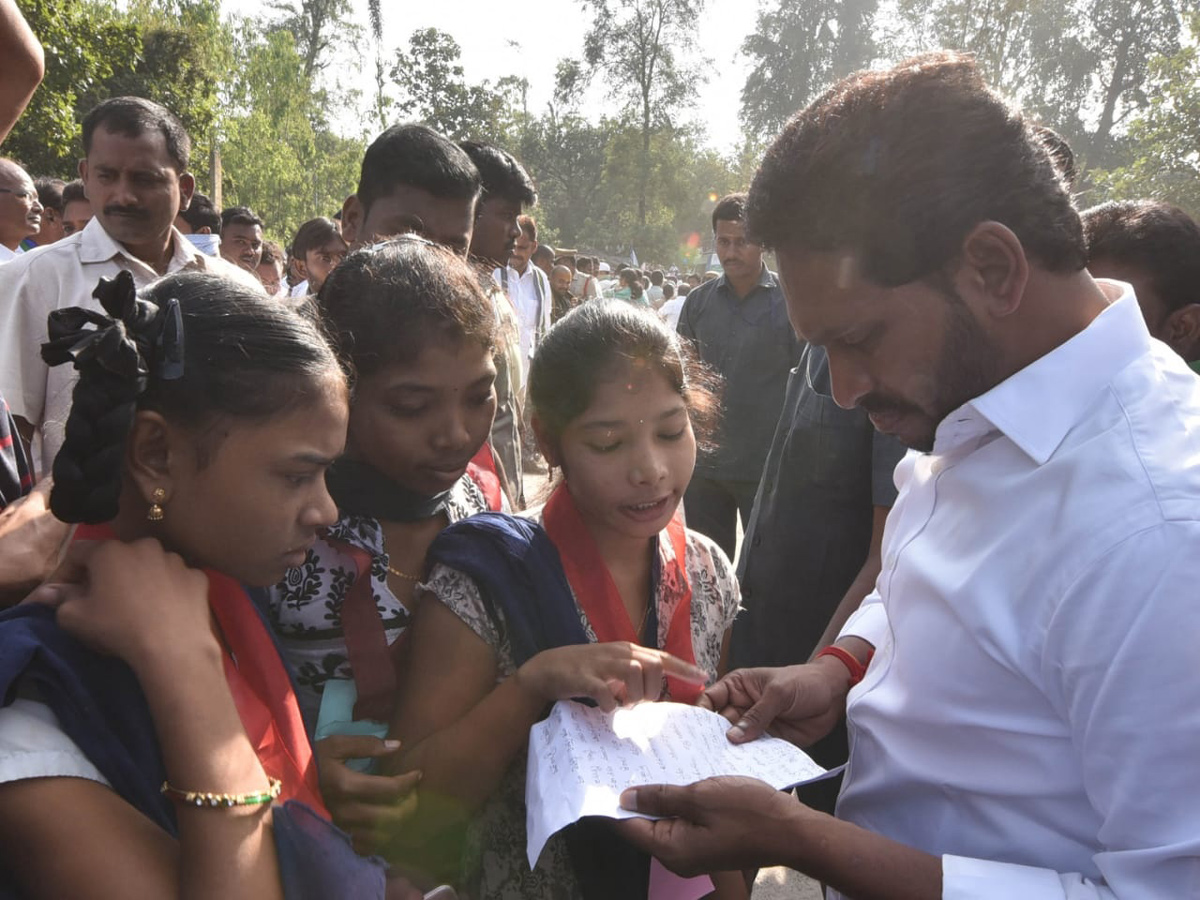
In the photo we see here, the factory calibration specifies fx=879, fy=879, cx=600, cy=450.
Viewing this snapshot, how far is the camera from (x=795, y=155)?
150cm

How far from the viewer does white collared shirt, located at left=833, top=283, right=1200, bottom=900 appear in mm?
1119

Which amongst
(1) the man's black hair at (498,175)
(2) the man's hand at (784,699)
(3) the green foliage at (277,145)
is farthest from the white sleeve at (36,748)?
(3) the green foliage at (277,145)

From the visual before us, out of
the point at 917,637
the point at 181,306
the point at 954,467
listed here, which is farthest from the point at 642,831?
the point at 181,306

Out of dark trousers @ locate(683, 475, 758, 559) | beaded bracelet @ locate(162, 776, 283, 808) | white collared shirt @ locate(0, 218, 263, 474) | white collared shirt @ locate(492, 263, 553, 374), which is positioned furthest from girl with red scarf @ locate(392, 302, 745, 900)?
white collared shirt @ locate(492, 263, 553, 374)

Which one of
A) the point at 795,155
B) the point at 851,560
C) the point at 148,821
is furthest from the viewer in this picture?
the point at 851,560

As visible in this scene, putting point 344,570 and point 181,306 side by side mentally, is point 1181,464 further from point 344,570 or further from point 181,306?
point 181,306

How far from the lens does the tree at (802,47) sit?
44031 millimetres

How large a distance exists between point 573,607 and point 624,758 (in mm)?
332

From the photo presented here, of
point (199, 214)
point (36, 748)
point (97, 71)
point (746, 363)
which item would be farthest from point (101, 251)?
point (97, 71)

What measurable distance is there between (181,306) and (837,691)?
4.73 ft

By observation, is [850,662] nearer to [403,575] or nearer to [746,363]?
[403,575]

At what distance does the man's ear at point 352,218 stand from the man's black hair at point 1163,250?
225 cm

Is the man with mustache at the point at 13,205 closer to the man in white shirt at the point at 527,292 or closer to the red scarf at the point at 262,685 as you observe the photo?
the man in white shirt at the point at 527,292

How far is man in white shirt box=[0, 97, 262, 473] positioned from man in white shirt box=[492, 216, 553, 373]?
9.79 ft
